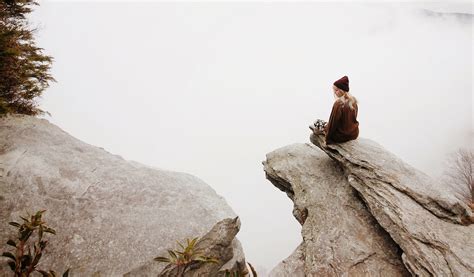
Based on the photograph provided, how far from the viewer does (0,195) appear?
1015 cm

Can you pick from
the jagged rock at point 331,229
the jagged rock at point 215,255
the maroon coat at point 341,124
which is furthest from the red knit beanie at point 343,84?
the jagged rock at point 215,255

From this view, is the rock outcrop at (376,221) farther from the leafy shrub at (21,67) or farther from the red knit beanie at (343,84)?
the leafy shrub at (21,67)

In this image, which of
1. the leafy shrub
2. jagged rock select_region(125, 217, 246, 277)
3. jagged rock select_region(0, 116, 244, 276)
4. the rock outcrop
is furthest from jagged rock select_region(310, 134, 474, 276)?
the leafy shrub

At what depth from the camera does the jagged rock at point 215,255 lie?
9.60 meters

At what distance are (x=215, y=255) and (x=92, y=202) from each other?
5.75 m

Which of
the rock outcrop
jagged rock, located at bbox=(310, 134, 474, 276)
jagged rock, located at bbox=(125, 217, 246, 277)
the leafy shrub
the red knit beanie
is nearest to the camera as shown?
jagged rock, located at bbox=(310, 134, 474, 276)

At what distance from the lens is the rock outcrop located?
762 centimetres

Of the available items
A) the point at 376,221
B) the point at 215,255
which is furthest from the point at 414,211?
the point at 215,255

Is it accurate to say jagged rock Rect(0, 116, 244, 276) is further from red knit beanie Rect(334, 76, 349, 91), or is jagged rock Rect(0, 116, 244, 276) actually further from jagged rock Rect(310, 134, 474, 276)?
red knit beanie Rect(334, 76, 349, 91)

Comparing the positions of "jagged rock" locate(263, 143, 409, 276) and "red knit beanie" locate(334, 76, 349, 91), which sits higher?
"red knit beanie" locate(334, 76, 349, 91)

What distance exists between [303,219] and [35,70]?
656 inches

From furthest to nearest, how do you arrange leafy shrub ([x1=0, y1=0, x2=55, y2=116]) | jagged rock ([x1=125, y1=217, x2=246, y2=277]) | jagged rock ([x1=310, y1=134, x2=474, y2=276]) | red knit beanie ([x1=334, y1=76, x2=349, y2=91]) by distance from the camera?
leafy shrub ([x1=0, y1=0, x2=55, y2=116]) → red knit beanie ([x1=334, y1=76, x2=349, y2=91]) → jagged rock ([x1=125, y1=217, x2=246, y2=277]) → jagged rock ([x1=310, y1=134, x2=474, y2=276])

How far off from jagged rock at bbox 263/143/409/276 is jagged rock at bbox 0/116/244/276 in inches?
138

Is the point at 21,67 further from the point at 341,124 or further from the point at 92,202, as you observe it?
the point at 341,124
